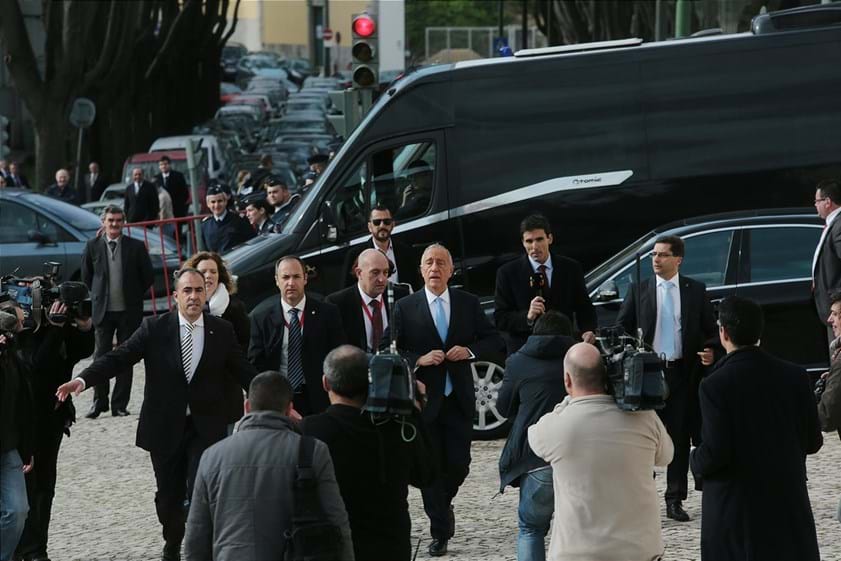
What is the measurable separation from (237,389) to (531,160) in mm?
5560

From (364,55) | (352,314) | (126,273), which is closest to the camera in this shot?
(352,314)

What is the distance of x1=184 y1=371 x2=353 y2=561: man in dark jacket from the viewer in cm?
655

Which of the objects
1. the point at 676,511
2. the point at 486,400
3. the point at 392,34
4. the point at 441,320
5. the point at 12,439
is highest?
the point at 392,34

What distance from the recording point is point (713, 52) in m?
14.8

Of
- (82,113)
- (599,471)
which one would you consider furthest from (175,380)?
(82,113)

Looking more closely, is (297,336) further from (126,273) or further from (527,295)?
(126,273)

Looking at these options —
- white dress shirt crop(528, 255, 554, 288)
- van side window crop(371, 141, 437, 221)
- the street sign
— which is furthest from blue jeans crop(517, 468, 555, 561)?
the street sign

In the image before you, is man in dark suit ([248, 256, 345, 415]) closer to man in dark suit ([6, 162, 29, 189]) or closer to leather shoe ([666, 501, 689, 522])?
leather shoe ([666, 501, 689, 522])

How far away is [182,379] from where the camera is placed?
9602 millimetres

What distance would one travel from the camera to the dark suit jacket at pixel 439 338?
33.5ft

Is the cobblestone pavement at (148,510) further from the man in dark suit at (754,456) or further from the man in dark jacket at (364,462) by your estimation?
the man in dark jacket at (364,462)

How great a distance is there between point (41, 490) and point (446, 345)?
2.40m

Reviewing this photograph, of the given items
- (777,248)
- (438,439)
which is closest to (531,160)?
(777,248)

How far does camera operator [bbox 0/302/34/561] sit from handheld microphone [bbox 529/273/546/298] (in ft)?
11.5
